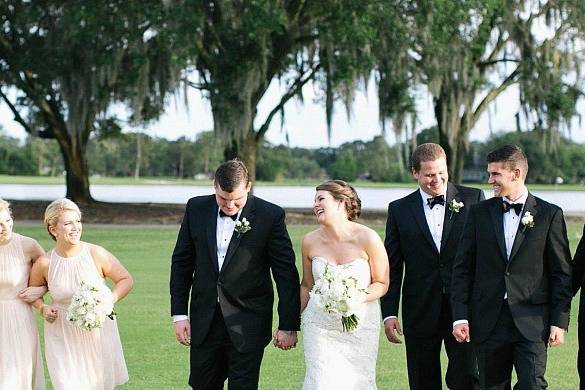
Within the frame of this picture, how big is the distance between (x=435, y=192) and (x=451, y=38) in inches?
809

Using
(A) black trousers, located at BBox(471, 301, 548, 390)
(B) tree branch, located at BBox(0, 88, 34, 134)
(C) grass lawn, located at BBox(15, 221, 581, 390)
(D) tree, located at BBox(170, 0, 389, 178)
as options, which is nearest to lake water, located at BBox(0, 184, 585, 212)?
(B) tree branch, located at BBox(0, 88, 34, 134)

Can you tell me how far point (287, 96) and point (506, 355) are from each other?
2353 centimetres

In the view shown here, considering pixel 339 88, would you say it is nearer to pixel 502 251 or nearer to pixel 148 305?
pixel 148 305

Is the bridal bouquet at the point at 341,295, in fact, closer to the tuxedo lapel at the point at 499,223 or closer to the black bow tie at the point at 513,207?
the tuxedo lapel at the point at 499,223

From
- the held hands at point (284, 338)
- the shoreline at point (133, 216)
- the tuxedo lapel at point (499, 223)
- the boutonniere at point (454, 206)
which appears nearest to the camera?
the tuxedo lapel at point (499, 223)

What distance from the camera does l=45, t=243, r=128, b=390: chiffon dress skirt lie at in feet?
19.2

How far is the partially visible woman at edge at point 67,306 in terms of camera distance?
230 inches

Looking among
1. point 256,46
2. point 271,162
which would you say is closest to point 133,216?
point 256,46

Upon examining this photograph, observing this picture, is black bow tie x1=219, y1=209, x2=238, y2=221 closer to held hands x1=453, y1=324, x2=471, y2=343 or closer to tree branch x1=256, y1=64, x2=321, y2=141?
held hands x1=453, y1=324, x2=471, y2=343

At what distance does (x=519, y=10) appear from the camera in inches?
1116

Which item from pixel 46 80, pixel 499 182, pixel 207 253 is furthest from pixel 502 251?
pixel 46 80

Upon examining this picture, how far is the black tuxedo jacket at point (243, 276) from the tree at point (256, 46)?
58.8 feet

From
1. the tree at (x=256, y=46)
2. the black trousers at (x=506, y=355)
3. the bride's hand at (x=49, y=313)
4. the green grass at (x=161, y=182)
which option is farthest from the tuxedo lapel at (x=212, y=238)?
the green grass at (x=161, y=182)

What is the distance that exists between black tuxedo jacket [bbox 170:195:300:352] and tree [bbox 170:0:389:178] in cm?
1791
